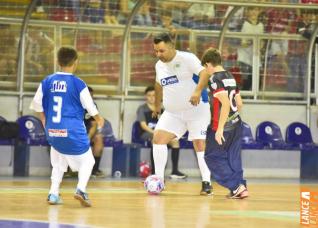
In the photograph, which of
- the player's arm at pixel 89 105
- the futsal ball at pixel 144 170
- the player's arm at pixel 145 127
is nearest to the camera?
the player's arm at pixel 89 105

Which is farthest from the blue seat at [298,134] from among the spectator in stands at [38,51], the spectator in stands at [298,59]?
the spectator in stands at [38,51]

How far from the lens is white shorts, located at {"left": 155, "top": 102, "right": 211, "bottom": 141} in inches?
433

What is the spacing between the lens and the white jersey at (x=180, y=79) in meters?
10.9

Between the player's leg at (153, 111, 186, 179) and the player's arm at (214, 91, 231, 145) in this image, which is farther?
the player's leg at (153, 111, 186, 179)

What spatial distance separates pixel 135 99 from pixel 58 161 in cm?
626

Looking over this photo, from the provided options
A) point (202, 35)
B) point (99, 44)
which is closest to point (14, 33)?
point (99, 44)

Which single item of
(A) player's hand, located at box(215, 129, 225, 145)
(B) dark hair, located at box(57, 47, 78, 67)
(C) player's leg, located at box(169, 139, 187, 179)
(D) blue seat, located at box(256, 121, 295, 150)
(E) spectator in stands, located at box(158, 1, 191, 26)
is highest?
(E) spectator in stands, located at box(158, 1, 191, 26)

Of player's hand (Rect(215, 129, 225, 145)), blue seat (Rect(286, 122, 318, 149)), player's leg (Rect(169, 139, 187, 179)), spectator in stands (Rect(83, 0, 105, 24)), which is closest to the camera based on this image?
player's hand (Rect(215, 129, 225, 145))

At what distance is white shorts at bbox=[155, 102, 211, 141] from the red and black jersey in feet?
1.98

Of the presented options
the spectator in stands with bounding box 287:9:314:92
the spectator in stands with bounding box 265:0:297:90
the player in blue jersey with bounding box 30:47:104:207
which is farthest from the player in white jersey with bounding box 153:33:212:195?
the spectator in stands with bounding box 287:9:314:92

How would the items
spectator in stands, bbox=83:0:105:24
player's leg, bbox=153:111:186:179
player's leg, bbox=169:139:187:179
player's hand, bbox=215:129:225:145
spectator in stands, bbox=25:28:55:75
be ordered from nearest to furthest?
player's hand, bbox=215:129:225:145, player's leg, bbox=153:111:186:179, player's leg, bbox=169:139:187:179, spectator in stands, bbox=25:28:55:75, spectator in stands, bbox=83:0:105:24

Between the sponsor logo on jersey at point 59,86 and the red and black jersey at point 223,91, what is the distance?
204 centimetres

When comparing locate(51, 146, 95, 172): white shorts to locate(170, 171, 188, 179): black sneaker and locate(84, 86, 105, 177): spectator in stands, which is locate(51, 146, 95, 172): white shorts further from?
locate(170, 171, 188, 179): black sneaker

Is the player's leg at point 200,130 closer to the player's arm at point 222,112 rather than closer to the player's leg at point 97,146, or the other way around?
the player's arm at point 222,112
